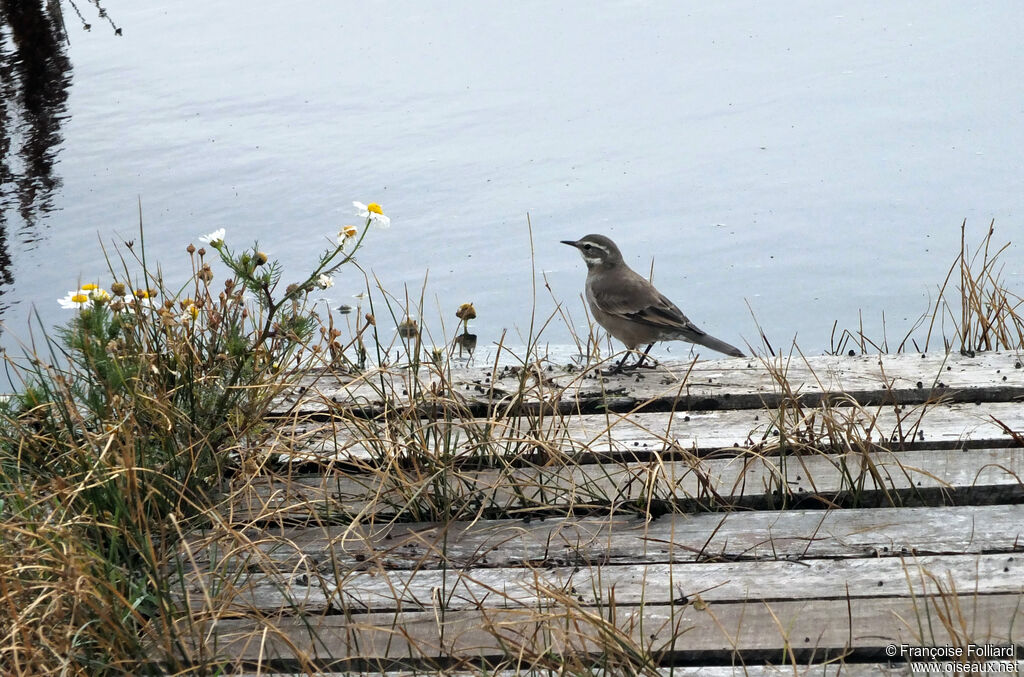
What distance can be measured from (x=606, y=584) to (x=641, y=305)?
310cm

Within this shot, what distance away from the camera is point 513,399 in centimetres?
419

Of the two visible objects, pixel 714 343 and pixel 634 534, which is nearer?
pixel 634 534

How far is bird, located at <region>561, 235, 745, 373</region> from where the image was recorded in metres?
6.03

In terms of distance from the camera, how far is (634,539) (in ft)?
11.2

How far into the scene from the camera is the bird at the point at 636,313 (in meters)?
6.03

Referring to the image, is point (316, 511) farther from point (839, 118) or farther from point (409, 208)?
point (839, 118)

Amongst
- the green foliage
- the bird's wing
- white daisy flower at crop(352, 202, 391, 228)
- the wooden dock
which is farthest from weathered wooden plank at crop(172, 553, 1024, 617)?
the bird's wing

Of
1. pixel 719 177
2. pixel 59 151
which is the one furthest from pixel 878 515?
pixel 59 151

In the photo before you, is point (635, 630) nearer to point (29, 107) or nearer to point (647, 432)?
point (647, 432)

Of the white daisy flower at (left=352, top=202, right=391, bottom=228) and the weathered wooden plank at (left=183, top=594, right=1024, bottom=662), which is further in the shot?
the white daisy flower at (left=352, top=202, right=391, bottom=228)

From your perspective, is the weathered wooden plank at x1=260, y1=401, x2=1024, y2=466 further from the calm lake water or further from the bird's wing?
the calm lake water

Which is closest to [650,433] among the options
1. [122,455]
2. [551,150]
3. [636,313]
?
[122,455]

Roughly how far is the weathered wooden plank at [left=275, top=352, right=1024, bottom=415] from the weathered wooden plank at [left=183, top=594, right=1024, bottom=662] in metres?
1.22

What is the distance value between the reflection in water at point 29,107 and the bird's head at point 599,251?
3.73 meters
